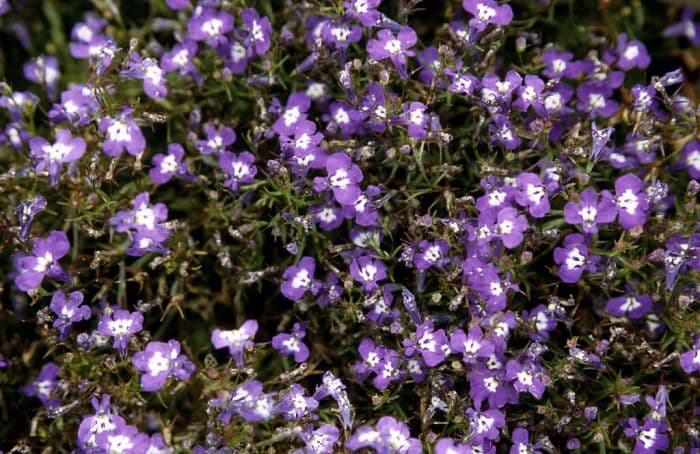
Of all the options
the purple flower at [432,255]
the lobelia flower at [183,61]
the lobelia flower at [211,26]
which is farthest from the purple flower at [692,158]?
the lobelia flower at [183,61]

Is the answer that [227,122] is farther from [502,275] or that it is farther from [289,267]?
[502,275]

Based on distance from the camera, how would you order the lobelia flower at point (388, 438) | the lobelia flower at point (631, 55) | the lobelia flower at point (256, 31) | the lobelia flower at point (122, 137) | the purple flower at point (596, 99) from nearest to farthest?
the lobelia flower at point (388, 438), the lobelia flower at point (122, 137), the lobelia flower at point (256, 31), the purple flower at point (596, 99), the lobelia flower at point (631, 55)

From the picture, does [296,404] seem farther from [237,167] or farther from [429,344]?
[237,167]

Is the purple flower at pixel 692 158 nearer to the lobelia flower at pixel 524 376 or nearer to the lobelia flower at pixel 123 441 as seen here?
the lobelia flower at pixel 524 376

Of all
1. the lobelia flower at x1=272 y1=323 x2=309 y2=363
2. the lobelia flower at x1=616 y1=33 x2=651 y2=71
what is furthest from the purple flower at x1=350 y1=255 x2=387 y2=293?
the lobelia flower at x1=616 y1=33 x2=651 y2=71

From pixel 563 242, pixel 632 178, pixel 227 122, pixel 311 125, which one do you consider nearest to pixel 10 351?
pixel 227 122

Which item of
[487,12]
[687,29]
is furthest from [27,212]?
[687,29]
